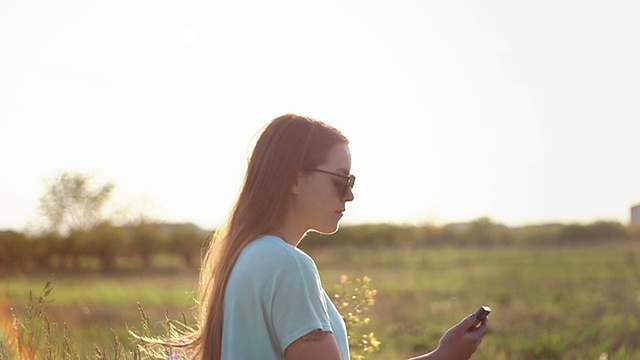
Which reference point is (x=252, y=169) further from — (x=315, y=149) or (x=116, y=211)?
(x=116, y=211)

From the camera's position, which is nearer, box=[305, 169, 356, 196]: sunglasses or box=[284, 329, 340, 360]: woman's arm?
box=[284, 329, 340, 360]: woman's arm

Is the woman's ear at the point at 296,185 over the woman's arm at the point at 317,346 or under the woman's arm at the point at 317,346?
over

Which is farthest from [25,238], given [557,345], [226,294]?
[226,294]

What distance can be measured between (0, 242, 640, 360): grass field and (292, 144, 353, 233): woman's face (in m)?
2.65

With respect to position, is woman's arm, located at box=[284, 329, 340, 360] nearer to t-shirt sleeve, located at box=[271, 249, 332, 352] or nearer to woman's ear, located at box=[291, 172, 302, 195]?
t-shirt sleeve, located at box=[271, 249, 332, 352]

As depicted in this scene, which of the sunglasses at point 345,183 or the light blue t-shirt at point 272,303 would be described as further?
the sunglasses at point 345,183

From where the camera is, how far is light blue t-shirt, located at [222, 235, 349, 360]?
2.64 metres

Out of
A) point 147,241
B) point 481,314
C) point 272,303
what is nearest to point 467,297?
point 147,241

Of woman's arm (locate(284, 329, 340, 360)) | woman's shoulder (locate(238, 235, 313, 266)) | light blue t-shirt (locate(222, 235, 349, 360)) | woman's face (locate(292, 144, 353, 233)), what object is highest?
woman's face (locate(292, 144, 353, 233))

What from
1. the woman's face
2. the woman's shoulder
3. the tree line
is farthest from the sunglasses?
the tree line

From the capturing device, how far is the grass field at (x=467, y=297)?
12984 mm

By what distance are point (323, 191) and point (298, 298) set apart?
1.11ft

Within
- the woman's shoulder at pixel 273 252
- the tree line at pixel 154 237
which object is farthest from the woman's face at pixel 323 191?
the tree line at pixel 154 237

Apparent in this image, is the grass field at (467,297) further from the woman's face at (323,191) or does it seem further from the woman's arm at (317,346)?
the woman's arm at (317,346)
